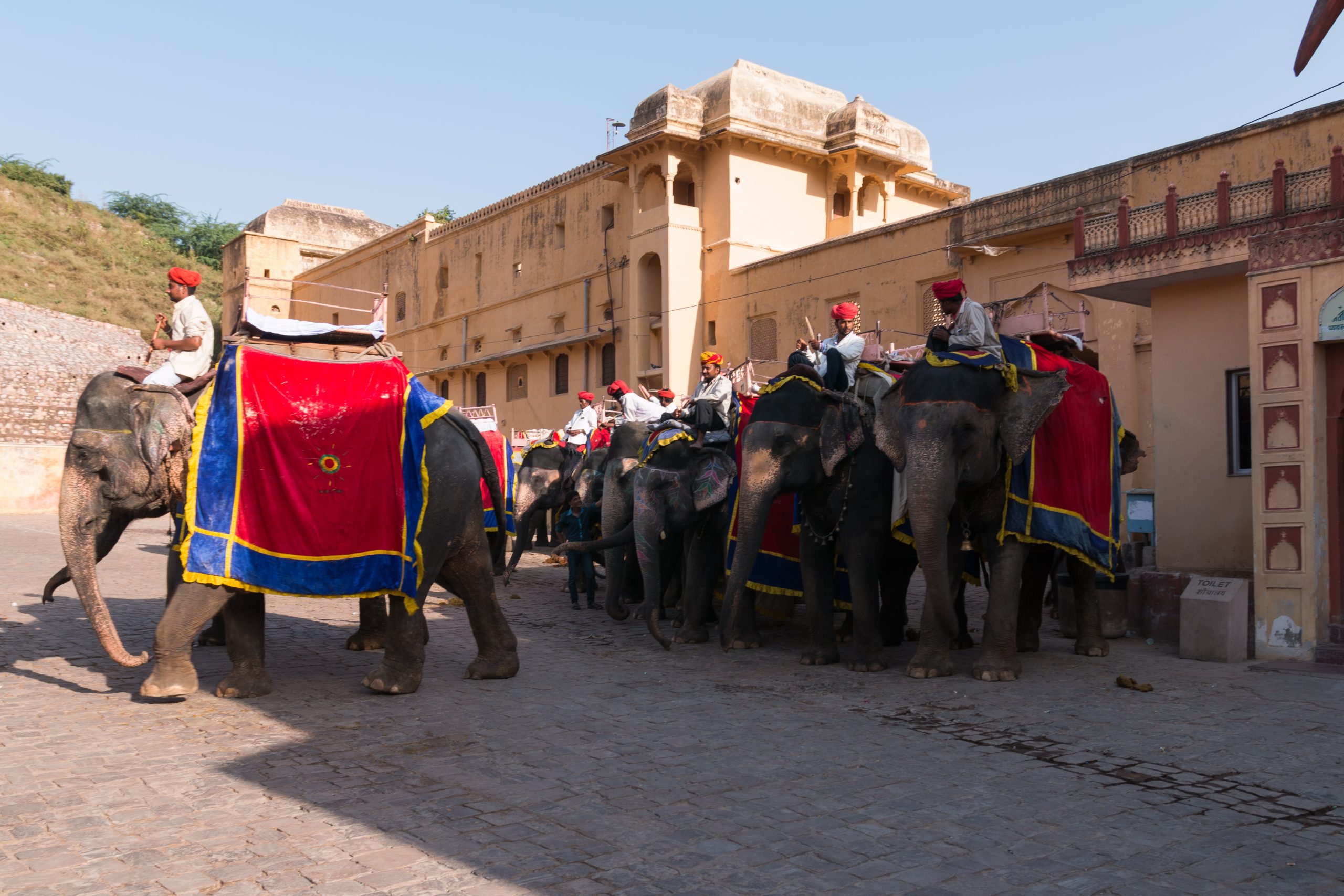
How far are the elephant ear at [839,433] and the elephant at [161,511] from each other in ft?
A: 8.38

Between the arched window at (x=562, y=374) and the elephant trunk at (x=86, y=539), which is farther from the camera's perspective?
the arched window at (x=562, y=374)

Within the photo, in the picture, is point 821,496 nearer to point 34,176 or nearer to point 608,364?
point 608,364

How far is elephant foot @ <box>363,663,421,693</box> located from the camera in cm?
664

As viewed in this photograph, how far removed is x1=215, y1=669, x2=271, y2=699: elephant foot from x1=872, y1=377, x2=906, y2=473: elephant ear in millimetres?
4214

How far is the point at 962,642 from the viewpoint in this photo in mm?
9125

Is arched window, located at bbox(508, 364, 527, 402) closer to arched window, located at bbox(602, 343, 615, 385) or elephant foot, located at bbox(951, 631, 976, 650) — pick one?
arched window, located at bbox(602, 343, 615, 385)

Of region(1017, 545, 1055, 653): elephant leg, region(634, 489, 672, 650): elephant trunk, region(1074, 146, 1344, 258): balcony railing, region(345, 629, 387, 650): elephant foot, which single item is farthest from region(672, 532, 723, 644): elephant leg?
region(1074, 146, 1344, 258): balcony railing

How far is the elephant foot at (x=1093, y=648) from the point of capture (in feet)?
28.2

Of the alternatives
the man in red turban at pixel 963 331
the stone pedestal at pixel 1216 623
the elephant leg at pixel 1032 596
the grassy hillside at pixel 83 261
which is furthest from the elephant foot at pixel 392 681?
the grassy hillside at pixel 83 261

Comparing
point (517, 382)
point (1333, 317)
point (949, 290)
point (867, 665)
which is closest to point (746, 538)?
point (867, 665)

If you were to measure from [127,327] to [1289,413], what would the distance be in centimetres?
5393

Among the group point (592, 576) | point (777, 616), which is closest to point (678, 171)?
point (592, 576)

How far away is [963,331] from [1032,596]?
91.7 inches

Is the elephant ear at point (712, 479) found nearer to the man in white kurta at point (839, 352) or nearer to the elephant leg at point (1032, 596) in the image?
the man in white kurta at point (839, 352)
